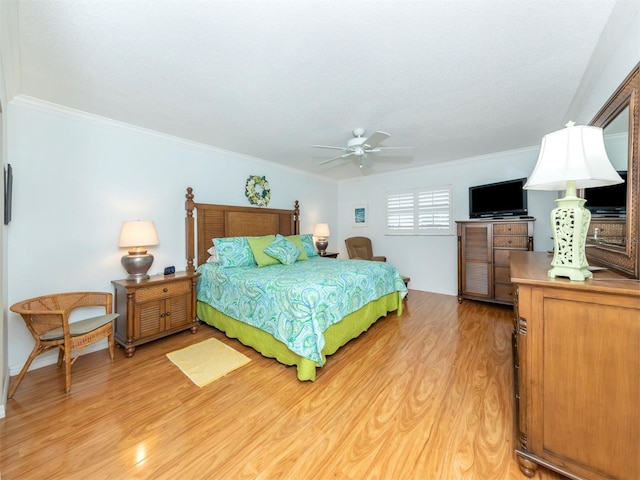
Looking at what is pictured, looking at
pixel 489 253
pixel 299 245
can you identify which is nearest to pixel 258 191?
pixel 299 245

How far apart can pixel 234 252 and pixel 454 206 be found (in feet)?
13.1

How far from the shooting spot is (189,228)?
11.6 ft

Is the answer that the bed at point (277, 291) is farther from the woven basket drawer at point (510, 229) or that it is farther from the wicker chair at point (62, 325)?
the woven basket drawer at point (510, 229)

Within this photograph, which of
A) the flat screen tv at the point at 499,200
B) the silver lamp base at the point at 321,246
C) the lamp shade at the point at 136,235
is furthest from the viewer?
the silver lamp base at the point at 321,246

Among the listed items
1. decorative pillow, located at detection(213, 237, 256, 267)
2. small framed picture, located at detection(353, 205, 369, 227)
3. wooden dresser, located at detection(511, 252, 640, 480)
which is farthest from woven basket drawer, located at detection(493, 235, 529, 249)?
decorative pillow, located at detection(213, 237, 256, 267)

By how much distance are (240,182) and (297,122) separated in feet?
5.51

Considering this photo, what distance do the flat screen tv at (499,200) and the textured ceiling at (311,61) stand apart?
97 centimetres

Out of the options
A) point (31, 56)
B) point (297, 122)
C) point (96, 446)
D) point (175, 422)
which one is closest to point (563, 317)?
point (175, 422)

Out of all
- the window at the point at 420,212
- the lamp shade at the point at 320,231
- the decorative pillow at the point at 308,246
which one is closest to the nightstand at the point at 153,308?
the decorative pillow at the point at 308,246

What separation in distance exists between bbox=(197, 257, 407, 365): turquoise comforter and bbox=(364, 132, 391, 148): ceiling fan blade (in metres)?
1.52

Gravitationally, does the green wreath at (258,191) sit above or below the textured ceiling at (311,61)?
below

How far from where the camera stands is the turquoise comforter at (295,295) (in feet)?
7.05

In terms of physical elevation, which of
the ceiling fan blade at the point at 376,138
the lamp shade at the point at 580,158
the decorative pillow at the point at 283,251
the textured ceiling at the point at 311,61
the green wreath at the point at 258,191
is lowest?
the decorative pillow at the point at 283,251

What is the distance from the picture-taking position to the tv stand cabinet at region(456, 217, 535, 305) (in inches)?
148
